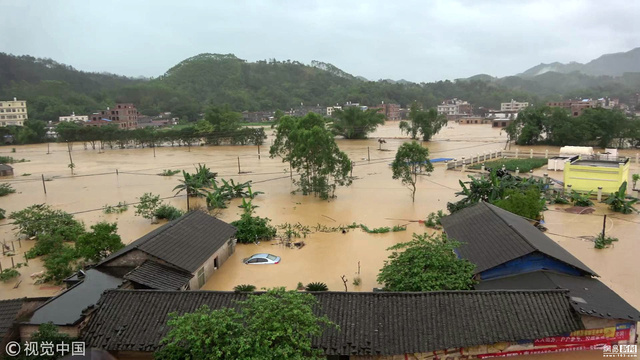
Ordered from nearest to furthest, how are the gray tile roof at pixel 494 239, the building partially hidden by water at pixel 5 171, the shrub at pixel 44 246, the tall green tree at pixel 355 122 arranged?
the gray tile roof at pixel 494 239 < the shrub at pixel 44 246 < the building partially hidden by water at pixel 5 171 < the tall green tree at pixel 355 122

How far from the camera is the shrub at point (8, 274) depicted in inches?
558

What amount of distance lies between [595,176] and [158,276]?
73.6ft

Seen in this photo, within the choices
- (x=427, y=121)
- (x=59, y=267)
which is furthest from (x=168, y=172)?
(x=427, y=121)

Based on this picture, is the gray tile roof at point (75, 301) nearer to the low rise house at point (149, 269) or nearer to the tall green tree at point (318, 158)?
the low rise house at point (149, 269)

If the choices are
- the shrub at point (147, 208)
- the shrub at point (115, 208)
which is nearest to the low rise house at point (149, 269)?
the shrub at point (147, 208)

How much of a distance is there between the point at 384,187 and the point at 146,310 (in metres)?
20.3

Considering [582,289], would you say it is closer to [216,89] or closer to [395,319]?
[395,319]

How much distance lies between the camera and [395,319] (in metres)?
8.62

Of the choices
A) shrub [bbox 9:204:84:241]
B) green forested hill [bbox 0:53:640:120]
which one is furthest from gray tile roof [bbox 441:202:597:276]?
green forested hill [bbox 0:53:640:120]

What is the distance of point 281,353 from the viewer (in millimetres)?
6348

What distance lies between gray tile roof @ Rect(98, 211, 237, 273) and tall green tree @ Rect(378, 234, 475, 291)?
227 inches

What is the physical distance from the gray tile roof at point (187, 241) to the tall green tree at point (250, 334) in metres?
5.55

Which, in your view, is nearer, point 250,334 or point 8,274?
point 250,334

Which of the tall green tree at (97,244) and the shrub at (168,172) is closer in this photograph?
the tall green tree at (97,244)
